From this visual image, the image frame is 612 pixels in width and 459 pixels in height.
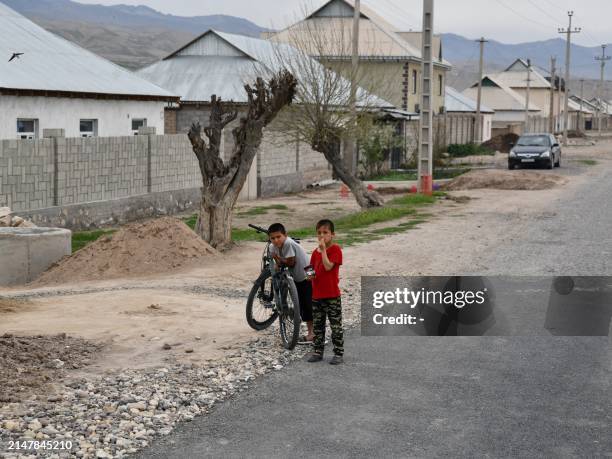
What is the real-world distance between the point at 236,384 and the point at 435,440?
2125 millimetres

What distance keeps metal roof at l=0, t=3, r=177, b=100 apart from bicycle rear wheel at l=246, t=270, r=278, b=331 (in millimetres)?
14618

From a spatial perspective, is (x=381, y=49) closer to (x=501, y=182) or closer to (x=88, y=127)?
(x=501, y=182)

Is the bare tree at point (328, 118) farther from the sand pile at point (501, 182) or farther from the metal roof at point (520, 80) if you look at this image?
the metal roof at point (520, 80)

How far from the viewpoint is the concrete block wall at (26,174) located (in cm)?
1981

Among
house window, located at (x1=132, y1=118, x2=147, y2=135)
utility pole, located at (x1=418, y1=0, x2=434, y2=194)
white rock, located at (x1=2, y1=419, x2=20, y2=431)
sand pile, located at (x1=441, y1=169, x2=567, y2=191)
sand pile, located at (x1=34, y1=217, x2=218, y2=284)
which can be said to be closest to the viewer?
white rock, located at (x1=2, y1=419, x2=20, y2=431)

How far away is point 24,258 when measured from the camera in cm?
1584

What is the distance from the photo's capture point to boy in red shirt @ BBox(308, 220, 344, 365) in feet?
30.6

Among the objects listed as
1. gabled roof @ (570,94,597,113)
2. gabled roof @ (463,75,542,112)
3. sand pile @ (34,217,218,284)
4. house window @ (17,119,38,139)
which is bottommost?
sand pile @ (34,217,218,284)

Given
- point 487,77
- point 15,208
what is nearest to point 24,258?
point 15,208

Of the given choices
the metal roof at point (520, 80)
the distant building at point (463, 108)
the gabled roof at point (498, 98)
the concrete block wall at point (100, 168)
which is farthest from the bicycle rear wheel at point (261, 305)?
the metal roof at point (520, 80)

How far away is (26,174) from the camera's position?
66.9 feet

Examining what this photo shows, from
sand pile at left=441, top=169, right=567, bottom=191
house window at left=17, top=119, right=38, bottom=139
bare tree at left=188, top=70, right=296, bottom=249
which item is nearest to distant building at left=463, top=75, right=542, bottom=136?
sand pile at left=441, top=169, right=567, bottom=191

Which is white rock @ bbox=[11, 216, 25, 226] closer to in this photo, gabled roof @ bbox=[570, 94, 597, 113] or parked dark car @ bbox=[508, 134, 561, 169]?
parked dark car @ bbox=[508, 134, 561, 169]

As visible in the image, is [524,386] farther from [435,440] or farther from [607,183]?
[607,183]
